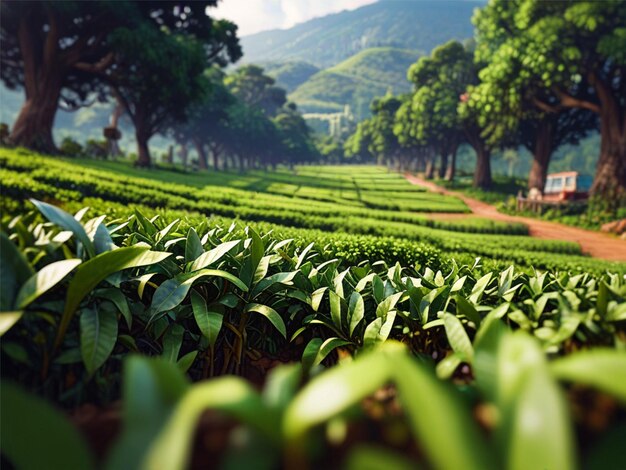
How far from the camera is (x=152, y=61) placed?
17375 millimetres

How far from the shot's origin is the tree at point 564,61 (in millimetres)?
15648

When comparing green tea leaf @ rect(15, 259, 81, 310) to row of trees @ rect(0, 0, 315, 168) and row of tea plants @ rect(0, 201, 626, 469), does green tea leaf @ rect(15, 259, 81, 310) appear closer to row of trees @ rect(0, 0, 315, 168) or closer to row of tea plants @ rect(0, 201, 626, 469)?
row of tea plants @ rect(0, 201, 626, 469)

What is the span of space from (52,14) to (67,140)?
8803 millimetres

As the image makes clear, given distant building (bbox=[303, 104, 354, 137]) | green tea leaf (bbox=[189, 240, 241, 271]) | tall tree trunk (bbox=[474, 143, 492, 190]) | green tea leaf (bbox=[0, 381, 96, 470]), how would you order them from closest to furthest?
green tea leaf (bbox=[0, 381, 96, 470]) → green tea leaf (bbox=[189, 240, 241, 271]) → tall tree trunk (bbox=[474, 143, 492, 190]) → distant building (bbox=[303, 104, 354, 137])

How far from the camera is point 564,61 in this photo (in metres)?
16.8

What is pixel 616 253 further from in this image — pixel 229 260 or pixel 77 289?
pixel 77 289

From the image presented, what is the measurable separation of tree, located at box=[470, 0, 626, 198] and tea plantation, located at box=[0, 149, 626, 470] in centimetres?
1804

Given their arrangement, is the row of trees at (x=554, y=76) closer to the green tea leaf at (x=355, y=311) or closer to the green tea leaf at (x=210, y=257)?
the green tea leaf at (x=355, y=311)

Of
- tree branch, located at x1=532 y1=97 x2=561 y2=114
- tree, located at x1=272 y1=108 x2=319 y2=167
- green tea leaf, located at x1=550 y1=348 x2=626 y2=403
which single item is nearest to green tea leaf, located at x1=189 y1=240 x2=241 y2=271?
green tea leaf, located at x1=550 y1=348 x2=626 y2=403

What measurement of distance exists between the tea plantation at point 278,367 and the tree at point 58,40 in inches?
762

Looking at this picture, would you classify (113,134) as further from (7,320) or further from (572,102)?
(7,320)

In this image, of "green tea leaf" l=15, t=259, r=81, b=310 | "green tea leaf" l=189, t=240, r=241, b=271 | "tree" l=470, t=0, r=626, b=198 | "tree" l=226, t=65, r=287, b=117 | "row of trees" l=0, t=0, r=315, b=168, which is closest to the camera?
"green tea leaf" l=15, t=259, r=81, b=310

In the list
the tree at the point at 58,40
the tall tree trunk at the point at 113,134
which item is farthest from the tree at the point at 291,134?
the tree at the point at 58,40

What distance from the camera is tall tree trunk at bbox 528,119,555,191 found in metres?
25.1
